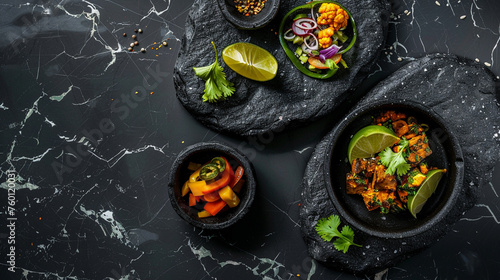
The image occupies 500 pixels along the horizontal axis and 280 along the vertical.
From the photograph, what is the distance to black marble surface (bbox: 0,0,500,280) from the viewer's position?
262cm

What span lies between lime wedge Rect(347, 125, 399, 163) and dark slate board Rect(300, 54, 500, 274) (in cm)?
20

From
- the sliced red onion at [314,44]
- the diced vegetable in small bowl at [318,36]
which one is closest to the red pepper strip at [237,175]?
the diced vegetable in small bowl at [318,36]

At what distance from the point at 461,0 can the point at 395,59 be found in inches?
19.8

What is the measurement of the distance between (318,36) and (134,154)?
1.21m

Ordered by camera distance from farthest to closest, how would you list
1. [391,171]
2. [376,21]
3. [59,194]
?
[59,194]
[376,21]
[391,171]

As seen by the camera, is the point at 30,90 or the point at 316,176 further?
the point at 30,90

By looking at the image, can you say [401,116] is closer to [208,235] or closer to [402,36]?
[402,36]

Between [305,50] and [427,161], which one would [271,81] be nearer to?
[305,50]

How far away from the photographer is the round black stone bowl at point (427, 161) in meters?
2.27

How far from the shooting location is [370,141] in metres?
2.32

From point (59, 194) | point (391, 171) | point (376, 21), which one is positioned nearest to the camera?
point (391, 171)

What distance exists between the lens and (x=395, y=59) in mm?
2623

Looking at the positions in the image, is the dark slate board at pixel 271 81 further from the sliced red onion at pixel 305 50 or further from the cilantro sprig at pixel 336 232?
the cilantro sprig at pixel 336 232

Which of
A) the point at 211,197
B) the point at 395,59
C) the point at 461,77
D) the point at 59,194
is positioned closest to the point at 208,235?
the point at 211,197
